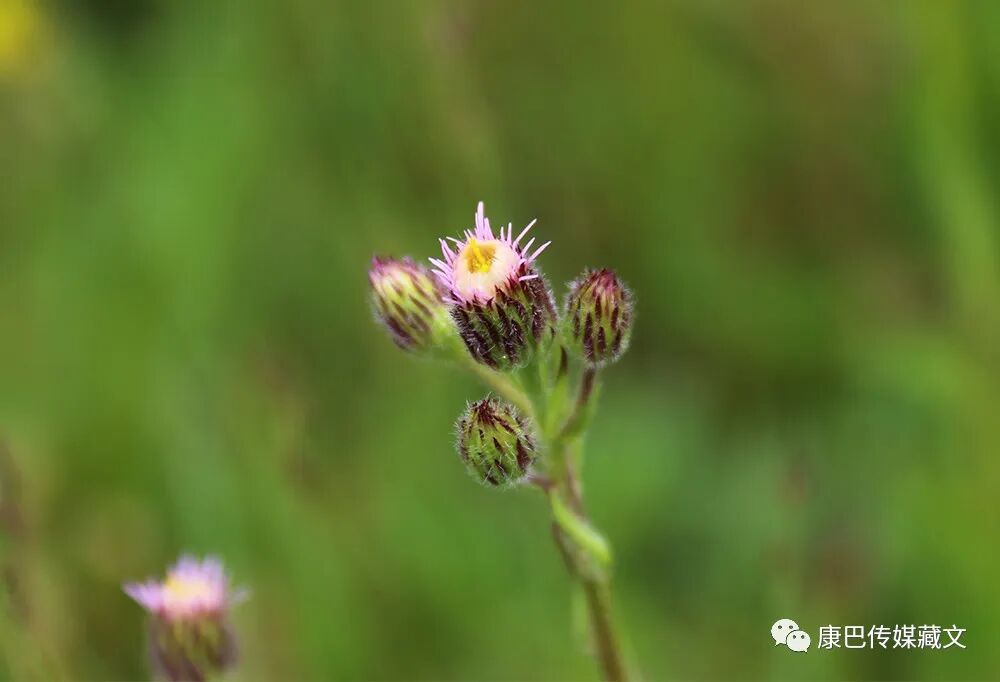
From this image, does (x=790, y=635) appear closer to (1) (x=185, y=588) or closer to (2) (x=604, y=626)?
(2) (x=604, y=626)

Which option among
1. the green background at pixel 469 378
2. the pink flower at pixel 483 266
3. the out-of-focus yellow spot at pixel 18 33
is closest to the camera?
the pink flower at pixel 483 266

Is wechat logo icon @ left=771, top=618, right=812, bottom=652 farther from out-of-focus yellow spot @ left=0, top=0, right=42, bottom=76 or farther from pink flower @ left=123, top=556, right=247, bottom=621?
out-of-focus yellow spot @ left=0, top=0, right=42, bottom=76

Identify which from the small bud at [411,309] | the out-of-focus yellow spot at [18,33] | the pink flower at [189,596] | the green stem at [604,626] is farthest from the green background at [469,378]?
the green stem at [604,626]

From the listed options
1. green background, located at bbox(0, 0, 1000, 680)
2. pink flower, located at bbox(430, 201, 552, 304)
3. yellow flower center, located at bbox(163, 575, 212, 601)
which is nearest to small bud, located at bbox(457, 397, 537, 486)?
pink flower, located at bbox(430, 201, 552, 304)

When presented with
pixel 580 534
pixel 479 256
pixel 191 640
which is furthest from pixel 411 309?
pixel 191 640

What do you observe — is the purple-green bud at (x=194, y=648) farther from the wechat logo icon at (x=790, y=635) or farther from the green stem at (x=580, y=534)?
the wechat logo icon at (x=790, y=635)

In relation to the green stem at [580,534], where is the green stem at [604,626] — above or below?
below

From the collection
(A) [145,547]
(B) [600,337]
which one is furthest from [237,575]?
(B) [600,337]
